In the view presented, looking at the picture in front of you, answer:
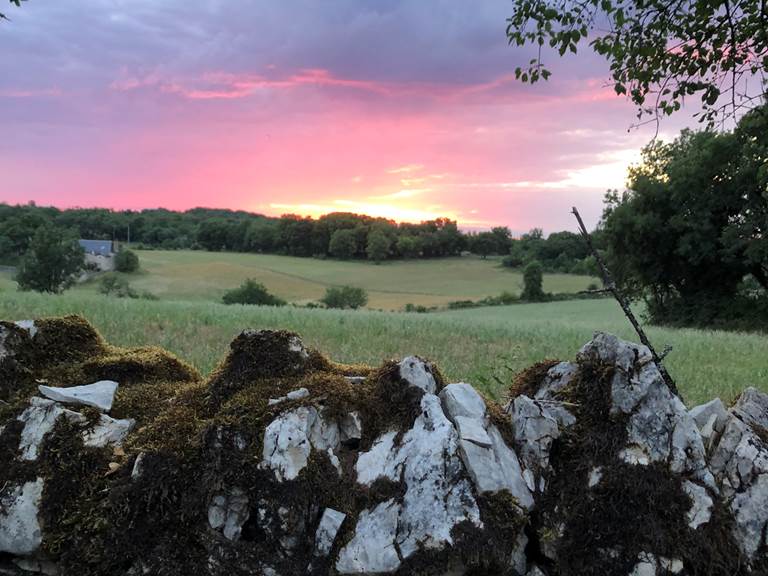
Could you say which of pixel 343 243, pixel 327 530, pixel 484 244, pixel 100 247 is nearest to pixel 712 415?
pixel 327 530

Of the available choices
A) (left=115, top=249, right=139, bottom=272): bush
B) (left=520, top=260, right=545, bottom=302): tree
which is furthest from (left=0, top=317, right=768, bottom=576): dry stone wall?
(left=115, top=249, right=139, bottom=272): bush

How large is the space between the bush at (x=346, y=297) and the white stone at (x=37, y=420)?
7009cm

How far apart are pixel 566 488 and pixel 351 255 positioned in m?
119

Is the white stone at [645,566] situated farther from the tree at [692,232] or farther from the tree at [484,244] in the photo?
the tree at [484,244]

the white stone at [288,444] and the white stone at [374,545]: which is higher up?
the white stone at [288,444]

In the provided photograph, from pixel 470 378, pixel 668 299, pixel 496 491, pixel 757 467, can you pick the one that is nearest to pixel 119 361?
pixel 496 491

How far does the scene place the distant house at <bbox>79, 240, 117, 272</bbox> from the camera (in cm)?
8753

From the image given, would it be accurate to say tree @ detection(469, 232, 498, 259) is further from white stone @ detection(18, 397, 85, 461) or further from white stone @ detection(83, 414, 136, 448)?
white stone @ detection(18, 397, 85, 461)

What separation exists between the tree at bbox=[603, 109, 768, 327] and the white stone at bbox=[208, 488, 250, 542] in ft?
111

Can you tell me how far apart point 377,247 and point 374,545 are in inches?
4495

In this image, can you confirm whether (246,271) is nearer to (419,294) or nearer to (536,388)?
(419,294)

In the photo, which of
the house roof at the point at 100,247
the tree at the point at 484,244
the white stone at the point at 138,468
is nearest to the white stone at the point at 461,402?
the white stone at the point at 138,468

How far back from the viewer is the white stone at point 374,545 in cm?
268

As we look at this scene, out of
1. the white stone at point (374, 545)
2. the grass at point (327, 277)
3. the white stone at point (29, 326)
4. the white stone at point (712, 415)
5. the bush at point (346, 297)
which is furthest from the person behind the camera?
the grass at point (327, 277)
